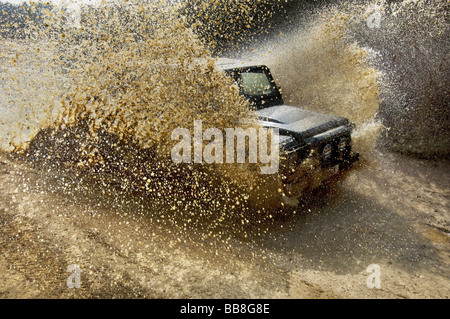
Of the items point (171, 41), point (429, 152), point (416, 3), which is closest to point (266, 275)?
point (171, 41)

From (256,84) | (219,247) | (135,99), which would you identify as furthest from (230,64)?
(219,247)

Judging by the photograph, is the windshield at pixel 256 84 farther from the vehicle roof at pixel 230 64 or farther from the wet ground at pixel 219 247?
the wet ground at pixel 219 247

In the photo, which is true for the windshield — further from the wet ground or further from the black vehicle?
the wet ground

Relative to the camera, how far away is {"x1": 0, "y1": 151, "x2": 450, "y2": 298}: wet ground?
2.73 metres

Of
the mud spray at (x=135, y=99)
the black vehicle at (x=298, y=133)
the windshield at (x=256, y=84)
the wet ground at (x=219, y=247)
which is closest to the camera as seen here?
the wet ground at (x=219, y=247)

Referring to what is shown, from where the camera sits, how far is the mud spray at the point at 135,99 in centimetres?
412

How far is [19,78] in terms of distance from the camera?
5.64m

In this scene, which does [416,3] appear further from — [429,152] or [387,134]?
[429,152]

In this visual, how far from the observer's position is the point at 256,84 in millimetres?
4707

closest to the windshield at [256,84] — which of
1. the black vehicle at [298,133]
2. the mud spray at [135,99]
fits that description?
the black vehicle at [298,133]

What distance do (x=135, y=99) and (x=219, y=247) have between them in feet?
Result: 8.35

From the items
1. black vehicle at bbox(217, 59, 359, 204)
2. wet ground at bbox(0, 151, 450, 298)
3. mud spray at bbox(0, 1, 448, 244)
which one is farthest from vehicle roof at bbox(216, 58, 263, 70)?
wet ground at bbox(0, 151, 450, 298)

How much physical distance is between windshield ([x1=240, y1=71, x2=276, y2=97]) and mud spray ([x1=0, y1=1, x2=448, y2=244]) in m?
0.26

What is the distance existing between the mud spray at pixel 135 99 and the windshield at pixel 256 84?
261 mm
